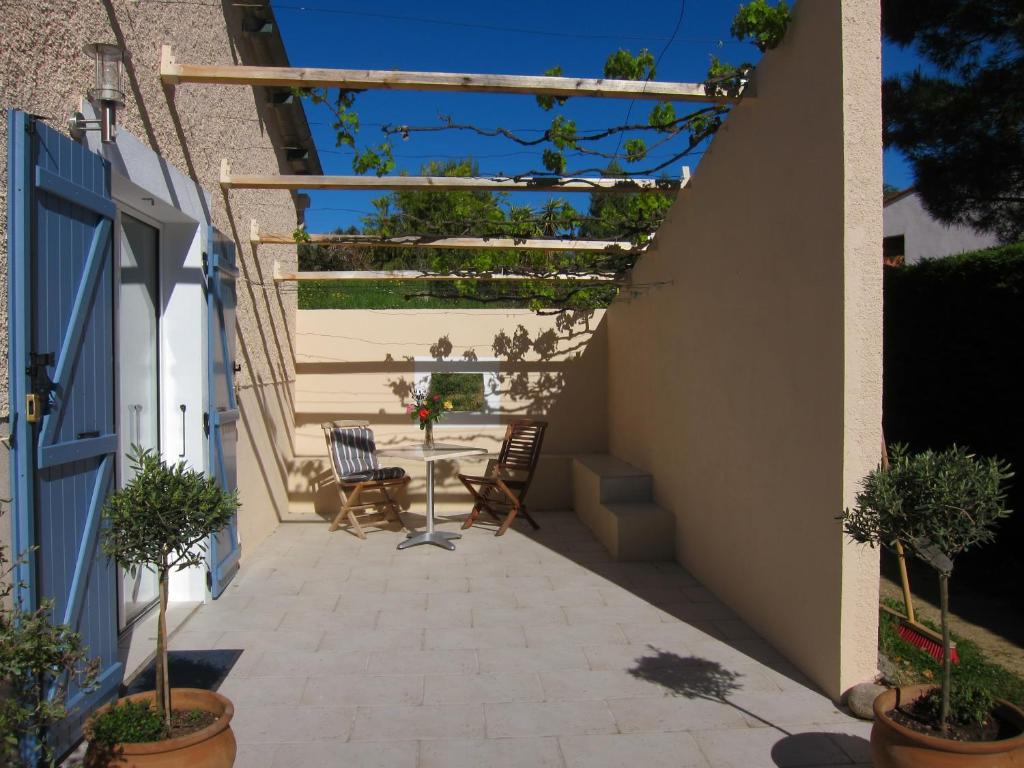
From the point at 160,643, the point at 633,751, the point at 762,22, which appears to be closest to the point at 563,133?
the point at 762,22

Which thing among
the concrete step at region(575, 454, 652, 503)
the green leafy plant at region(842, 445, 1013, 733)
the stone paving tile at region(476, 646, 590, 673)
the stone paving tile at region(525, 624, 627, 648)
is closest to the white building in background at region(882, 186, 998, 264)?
the concrete step at region(575, 454, 652, 503)

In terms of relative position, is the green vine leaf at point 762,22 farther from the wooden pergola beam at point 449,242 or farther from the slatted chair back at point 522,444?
the slatted chair back at point 522,444

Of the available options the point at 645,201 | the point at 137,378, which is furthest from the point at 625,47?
the point at 137,378

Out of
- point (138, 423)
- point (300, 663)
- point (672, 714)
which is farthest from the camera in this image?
point (138, 423)

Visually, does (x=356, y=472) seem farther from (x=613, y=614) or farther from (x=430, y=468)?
(x=613, y=614)

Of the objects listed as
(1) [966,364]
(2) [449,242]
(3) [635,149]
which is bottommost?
(1) [966,364]

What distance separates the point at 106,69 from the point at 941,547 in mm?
3511

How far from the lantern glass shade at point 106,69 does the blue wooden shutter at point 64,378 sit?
259 mm

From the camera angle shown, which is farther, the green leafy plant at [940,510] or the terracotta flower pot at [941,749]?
the green leafy plant at [940,510]

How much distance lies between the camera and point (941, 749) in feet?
7.72

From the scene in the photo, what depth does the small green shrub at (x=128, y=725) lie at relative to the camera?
246 cm

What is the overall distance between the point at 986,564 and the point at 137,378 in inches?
208

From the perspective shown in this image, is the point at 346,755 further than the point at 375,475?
No

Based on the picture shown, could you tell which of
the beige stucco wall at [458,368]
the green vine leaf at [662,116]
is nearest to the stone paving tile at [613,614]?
the green vine leaf at [662,116]
